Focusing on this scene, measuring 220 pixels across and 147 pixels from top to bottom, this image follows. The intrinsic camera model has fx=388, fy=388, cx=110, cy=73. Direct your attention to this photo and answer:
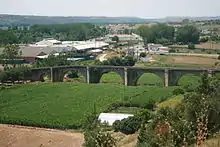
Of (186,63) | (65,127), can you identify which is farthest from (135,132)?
(186,63)

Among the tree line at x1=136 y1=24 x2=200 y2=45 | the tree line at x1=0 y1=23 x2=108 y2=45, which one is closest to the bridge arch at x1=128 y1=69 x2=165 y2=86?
the tree line at x1=136 y1=24 x2=200 y2=45

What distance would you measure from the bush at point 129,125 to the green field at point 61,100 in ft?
11.3

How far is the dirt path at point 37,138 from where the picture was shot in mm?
21953

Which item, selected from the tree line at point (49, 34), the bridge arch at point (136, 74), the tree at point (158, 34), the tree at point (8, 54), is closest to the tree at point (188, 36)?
the tree at point (158, 34)

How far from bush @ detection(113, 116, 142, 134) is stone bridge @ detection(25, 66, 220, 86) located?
53.2 feet

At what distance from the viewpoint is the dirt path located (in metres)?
22.0

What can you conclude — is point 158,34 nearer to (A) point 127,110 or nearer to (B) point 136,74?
(B) point 136,74

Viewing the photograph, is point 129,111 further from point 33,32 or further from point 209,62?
point 33,32

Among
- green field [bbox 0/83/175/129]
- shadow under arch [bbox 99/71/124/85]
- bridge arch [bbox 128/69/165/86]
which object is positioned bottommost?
shadow under arch [bbox 99/71/124/85]

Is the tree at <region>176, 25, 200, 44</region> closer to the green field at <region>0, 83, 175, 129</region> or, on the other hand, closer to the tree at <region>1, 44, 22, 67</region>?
the tree at <region>1, 44, 22, 67</region>

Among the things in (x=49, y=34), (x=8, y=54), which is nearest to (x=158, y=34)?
(x=49, y=34)

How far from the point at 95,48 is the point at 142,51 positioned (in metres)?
8.82

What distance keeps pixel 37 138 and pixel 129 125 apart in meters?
5.56

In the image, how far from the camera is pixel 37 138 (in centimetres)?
2294
